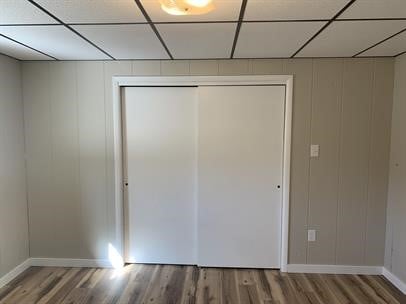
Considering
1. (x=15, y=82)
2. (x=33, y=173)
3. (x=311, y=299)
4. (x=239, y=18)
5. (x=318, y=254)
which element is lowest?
(x=311, y=299)

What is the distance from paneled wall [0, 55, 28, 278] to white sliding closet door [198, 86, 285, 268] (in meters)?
1.86

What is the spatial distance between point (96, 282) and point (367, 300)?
2.52 m

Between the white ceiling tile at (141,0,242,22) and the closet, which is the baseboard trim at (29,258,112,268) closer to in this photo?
the closet

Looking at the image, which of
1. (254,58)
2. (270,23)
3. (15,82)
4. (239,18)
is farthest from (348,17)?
(15,82)

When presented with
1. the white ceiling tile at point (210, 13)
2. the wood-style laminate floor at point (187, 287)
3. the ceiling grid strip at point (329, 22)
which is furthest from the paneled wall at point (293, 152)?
the white ceiling tile at point (210, 13)

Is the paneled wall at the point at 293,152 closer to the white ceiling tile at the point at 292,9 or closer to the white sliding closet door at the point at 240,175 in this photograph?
the white sliding closet door at the point at 240,175

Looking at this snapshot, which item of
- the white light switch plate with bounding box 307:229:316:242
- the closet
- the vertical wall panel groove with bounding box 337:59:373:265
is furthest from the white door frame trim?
the vertical wall panel groove with bounding box 337:59:373:265

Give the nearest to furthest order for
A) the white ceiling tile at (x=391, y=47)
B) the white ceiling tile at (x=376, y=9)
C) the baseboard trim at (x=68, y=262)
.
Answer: the white ceiling tile at (x=376, y=9) < the white ceiling tile at (x=391, y=47) < the baseboard trim at (x=68, y=262)

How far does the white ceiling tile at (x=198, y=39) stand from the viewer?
5.75ft

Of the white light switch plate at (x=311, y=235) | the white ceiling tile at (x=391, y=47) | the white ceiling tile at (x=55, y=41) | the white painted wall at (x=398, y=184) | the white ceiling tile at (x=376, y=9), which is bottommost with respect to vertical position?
the white light switch plate at (x=311, y=235)

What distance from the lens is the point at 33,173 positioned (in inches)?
107

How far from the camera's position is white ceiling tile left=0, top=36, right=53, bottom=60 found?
210 centimetres

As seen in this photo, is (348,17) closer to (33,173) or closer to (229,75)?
(229,75)

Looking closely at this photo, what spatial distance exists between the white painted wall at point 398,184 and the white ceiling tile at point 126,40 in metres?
2.24
